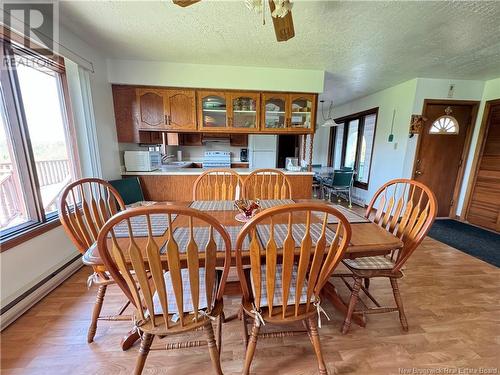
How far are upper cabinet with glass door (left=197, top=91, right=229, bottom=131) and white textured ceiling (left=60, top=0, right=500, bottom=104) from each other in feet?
1.33

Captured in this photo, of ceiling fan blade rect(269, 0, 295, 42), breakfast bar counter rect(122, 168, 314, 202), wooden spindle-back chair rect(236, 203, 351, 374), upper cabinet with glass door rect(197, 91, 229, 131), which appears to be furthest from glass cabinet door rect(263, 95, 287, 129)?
wooden spindle-back chair rect(236, 203, 351, 374)

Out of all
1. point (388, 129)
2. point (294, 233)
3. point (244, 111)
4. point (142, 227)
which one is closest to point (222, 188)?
point (142, 227)

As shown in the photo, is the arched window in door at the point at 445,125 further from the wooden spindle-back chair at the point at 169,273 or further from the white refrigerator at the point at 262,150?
the wooden spindle-back chair at the point at 169,273

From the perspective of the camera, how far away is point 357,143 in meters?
4.67

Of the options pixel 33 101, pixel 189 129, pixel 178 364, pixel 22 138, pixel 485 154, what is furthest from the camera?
pixel 485 154

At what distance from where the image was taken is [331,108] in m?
5.48

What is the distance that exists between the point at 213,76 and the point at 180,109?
0.64m

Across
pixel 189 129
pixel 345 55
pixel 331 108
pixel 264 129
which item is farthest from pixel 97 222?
pixel 331 108

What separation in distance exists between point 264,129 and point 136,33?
179 cm

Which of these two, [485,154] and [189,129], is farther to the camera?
[485,154]

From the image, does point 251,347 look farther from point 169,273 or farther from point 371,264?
point 371,264

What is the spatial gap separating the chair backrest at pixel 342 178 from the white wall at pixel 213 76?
169 cm

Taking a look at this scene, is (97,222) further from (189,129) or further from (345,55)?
(345,55)

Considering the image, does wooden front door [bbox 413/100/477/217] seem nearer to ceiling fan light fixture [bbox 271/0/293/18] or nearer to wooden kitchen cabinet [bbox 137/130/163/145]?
ceiling fan light fixture [bbox 271/0/293/18]
